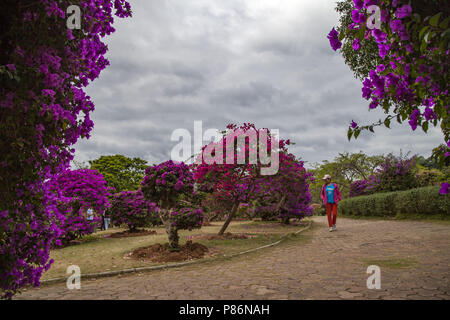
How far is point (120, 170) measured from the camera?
1791 inches

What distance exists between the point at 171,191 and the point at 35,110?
5.61m

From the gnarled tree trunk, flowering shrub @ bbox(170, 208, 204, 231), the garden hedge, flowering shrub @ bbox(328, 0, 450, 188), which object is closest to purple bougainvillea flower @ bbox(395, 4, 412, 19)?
flowering shrub @ bbox(328, 0, 450, 188)

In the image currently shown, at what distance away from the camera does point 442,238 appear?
27.8ft

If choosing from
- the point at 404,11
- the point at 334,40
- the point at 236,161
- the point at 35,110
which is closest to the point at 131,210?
the point at 236,161

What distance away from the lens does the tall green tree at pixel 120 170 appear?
4356 cm

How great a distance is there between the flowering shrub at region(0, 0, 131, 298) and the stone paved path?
1.72m

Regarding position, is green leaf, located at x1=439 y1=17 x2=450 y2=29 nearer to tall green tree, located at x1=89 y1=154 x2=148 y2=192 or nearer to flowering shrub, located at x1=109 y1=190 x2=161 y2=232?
flowering shrub, located at x1=109 y1=190 x2=161 y2=232

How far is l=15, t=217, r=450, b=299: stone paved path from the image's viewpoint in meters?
4.26

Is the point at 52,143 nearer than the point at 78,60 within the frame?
Yes

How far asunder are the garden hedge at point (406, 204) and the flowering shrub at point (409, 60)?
11316mm

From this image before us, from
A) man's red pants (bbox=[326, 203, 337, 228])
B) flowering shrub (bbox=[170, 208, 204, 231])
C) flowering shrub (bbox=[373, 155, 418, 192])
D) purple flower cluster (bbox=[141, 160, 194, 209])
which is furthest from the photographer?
flowering shrub (bbox=[373, 155, 418, 192])
